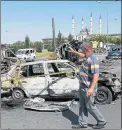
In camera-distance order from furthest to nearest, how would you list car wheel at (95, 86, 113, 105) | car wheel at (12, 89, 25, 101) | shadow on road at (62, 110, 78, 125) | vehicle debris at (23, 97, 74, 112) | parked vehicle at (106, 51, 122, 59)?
parked vehicle at (106, 51, 122, 59) → car wheel at (12, 89, 25, 101) → car wheel at (95, 86, 113, 105) → vehicle debris at (23, 97, 74, 112) → shadow on road at (62, 110, 78, 125)

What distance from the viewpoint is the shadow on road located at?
7.36 metres

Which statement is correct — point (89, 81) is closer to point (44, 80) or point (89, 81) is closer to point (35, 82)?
point (44, 80)

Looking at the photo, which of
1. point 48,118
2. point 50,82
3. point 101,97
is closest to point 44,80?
point 50,82

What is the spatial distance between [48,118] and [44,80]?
209 cm

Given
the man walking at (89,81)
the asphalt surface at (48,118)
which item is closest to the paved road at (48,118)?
the asphalt surface at (48,118)

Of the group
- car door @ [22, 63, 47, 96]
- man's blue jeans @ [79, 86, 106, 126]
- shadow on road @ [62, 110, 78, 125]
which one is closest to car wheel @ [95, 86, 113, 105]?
shadow on road @ [62, 110, 78, 125]

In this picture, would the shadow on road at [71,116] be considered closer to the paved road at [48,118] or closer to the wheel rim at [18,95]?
the paved road at [48,118]

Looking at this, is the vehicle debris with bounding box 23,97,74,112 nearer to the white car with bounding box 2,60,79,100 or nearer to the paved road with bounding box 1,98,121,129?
the paved road with bounding box 1,98,121,129

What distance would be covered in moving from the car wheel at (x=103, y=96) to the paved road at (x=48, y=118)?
0.24m

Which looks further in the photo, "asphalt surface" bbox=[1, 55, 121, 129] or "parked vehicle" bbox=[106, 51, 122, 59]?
"parked vehicle" bbox=[106, 51, 122, 59]

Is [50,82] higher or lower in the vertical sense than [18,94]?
higher

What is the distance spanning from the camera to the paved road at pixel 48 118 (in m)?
7.05

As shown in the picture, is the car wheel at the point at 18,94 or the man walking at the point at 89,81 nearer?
the man walking at the point at 89,81

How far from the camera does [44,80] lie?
9.69m
